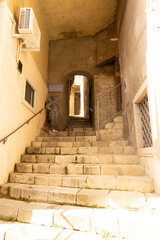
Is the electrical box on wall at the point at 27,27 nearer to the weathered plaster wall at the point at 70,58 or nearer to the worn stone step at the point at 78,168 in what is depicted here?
the worn stone step at the point at 78,168

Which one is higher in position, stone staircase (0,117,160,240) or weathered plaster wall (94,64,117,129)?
weathered plaster wall (94,64,117,129)

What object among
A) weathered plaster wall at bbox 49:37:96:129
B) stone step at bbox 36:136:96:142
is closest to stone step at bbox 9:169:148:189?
stone step at bbox 36:136:96:142

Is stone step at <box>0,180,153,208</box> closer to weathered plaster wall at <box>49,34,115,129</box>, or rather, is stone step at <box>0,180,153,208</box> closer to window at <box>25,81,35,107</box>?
window at <box>25,81,35,107</box>

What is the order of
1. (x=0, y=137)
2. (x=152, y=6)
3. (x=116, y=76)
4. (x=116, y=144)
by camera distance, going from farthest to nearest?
(x=116, y=76) < (x=116, y=144) < (x=0, y=137) < (x=152, y=6)

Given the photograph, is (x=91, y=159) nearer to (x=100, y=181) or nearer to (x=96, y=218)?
(x=100, y=181)

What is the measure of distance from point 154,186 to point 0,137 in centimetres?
302

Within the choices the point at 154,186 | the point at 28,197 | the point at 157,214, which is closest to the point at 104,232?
the point at 157,214

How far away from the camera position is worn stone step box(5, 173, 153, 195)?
2557 millimetres

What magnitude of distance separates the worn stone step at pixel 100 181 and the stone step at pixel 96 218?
199mm

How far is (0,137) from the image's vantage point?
3.08 metres

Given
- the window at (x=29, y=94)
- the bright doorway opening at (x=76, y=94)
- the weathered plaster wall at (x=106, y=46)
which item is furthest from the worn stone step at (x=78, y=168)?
the bright doorway opening at (x=76, y=94)

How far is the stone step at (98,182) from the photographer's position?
8.40ft

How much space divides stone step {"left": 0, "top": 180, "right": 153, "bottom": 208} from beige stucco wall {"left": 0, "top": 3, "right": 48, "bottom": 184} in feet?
2.19

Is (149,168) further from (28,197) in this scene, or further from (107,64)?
(107,64)
